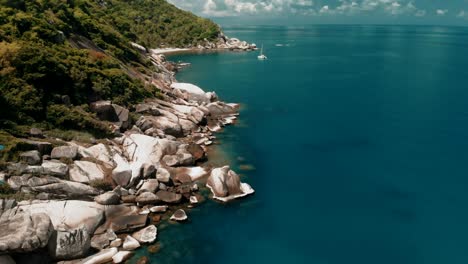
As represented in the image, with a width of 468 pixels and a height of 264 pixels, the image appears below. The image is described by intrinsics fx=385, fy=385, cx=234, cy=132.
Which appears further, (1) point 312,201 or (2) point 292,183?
(2) point 292,183

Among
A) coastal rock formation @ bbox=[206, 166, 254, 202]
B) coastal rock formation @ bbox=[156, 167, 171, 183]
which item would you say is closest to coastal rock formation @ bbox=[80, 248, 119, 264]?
coastal rock formation @ bbox=[156, 167, 171, 183]

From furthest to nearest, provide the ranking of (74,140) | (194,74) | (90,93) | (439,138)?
(194,74) < (439,138) < (90,93) < (74,140)

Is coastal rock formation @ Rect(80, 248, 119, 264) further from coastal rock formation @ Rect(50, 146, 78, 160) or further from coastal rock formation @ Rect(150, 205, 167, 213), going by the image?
coastal rock formation @ Rect(50, 146, 78, 160)

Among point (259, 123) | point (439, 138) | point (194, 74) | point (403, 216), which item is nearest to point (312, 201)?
point (403, 216)

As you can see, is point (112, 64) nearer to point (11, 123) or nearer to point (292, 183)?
point (11, 123)

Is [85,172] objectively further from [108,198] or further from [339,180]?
[339,180]

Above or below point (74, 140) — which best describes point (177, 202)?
below

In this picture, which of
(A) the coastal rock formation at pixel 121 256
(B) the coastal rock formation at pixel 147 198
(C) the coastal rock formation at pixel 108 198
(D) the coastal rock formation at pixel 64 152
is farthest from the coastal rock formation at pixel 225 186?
(D) the coastal rock formation at pixel 64 152
